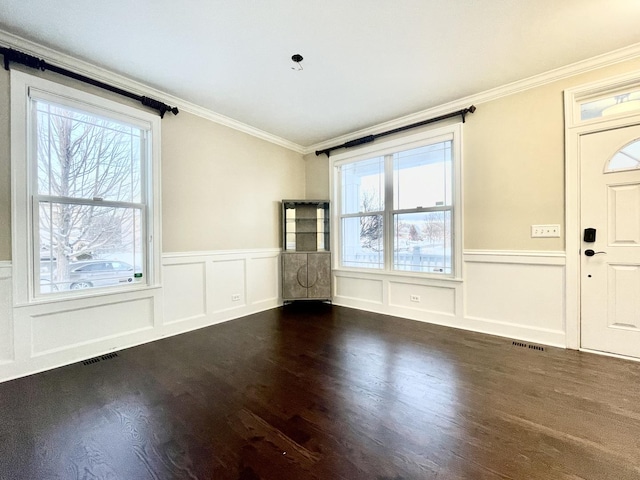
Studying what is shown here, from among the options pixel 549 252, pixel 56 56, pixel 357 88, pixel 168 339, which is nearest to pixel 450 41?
pixel 357 88

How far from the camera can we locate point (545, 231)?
2.81m

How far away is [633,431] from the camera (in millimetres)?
1561

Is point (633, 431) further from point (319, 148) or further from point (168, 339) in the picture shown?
point (319, 148)

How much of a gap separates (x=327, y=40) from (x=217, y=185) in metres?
2.19

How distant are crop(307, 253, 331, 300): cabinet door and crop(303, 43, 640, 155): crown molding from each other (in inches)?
77.0

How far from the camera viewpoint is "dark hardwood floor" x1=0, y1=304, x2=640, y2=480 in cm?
134

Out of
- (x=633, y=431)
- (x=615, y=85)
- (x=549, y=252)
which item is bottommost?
(x=633, y=431)

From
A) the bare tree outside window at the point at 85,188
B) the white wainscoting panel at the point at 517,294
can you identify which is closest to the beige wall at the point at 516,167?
the white wainscoting panel at the point at 517,294

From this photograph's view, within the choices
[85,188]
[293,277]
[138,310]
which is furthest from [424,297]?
[85,188]

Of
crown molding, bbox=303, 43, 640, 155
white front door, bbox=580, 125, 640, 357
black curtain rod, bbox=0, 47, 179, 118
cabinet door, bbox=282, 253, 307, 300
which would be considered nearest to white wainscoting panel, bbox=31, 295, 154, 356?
cabinet door, bbox=282, 253, 307, 300

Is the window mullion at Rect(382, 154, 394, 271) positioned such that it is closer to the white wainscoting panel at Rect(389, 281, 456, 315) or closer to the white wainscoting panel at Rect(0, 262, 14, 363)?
the white wainscoting panel at Rect(389, 281, 456, 315)

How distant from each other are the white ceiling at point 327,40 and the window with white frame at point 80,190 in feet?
1.57

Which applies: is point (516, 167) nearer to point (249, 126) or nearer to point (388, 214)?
point (388, 214)

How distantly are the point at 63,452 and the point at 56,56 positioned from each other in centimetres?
301
